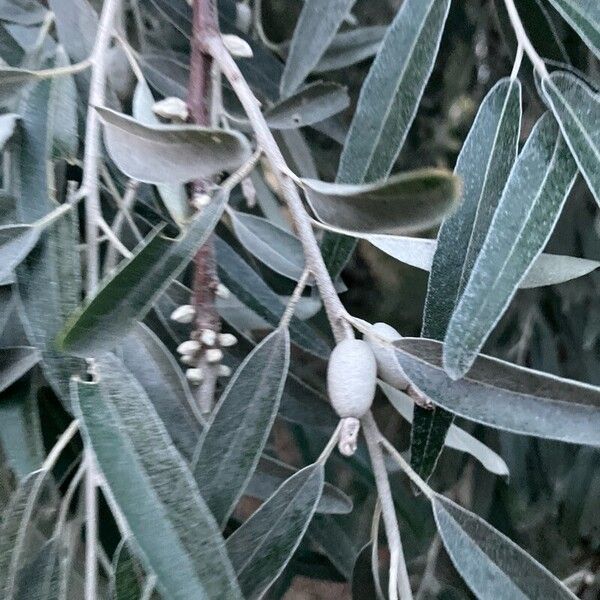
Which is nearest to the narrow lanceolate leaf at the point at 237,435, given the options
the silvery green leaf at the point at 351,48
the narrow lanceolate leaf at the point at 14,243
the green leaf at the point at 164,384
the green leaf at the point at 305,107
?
the green leaf at the point at 164,384

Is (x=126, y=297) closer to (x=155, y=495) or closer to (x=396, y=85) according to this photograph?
(x=155, y=495)

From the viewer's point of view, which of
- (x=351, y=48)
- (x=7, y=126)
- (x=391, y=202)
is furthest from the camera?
(x=351, y=48)

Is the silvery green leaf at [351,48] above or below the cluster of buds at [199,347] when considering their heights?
above

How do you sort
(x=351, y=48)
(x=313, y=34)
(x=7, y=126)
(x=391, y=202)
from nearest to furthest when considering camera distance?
(x=391, y=202)
(x=7, y=126)
(x=313, y=34)
(x=351, y=48)

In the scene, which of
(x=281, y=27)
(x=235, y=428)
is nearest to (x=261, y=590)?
(x=235, y=428)

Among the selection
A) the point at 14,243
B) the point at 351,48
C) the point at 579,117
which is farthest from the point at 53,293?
the point at 351,48

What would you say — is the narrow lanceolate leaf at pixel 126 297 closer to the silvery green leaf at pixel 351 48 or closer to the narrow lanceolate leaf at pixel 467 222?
the narrow lanceolate leaf at pixel 467 222

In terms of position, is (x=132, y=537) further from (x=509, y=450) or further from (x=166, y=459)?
(x=509, y=450)
